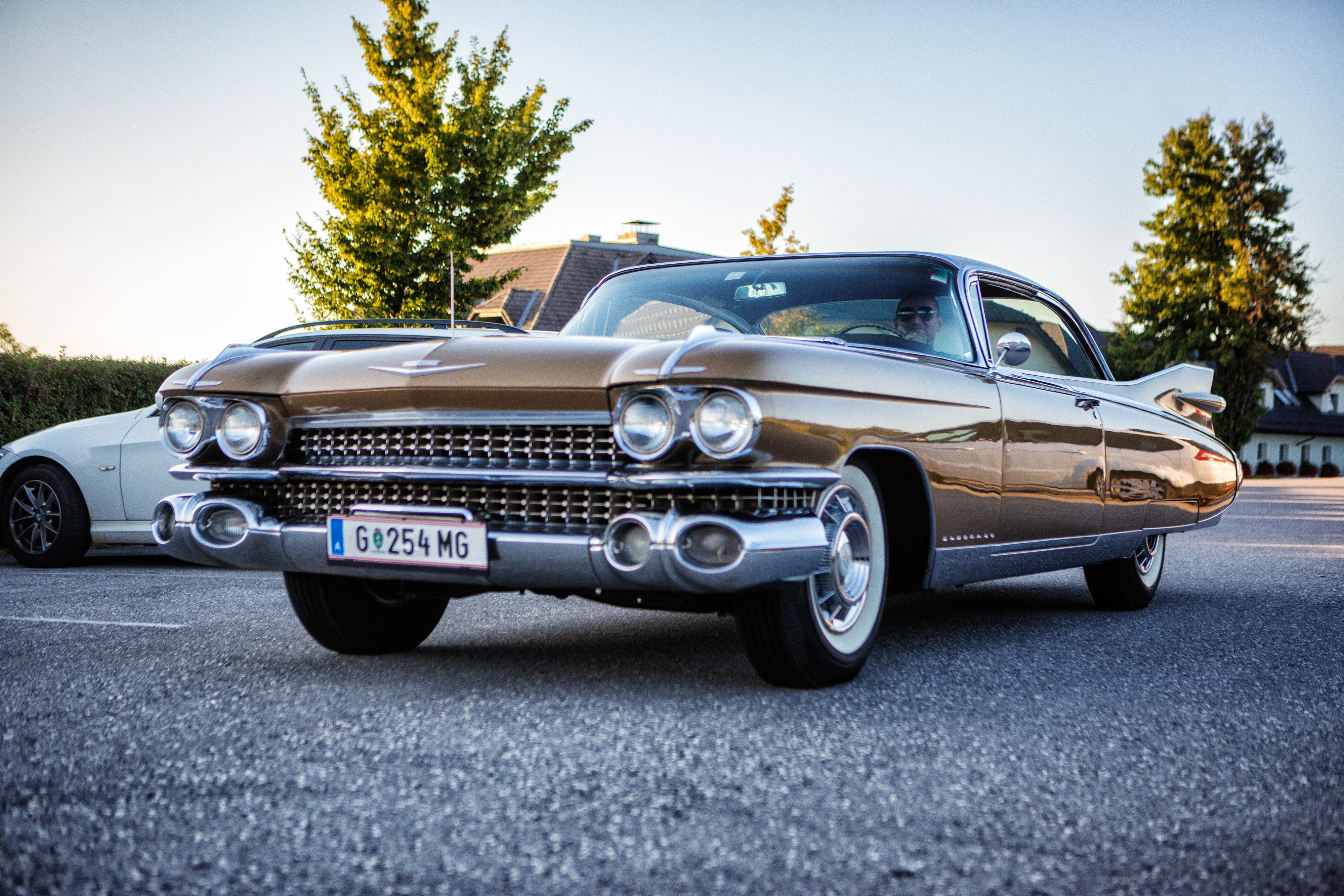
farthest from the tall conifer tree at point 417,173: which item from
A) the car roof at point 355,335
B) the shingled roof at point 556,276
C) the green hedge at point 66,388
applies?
the shingled roof at point 556,276

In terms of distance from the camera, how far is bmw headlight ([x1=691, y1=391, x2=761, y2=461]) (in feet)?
10.5

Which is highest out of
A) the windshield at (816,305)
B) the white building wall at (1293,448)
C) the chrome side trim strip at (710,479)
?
the windshield at (816,305)

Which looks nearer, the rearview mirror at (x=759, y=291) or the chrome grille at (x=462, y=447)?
the chrome grille at (x=462, y=447)

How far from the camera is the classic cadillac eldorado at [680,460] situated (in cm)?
323

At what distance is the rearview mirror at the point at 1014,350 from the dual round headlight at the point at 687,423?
6.17 ft

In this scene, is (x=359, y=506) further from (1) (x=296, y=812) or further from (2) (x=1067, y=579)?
(2) (x=1067, y=579)

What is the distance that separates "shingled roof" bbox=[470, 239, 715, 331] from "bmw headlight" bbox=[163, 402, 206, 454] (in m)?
28.0

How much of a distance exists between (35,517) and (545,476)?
653 centimetres

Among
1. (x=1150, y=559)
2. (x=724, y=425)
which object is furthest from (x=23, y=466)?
(x=1150, y=559)

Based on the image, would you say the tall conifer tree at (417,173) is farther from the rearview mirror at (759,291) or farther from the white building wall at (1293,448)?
the white building wall at (1293,448)

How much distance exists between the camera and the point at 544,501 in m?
3.44

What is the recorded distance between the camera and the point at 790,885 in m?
2.15

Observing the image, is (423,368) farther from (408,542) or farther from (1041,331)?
(1041,331)

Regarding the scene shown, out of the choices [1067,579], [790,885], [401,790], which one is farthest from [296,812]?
[1067,579]
